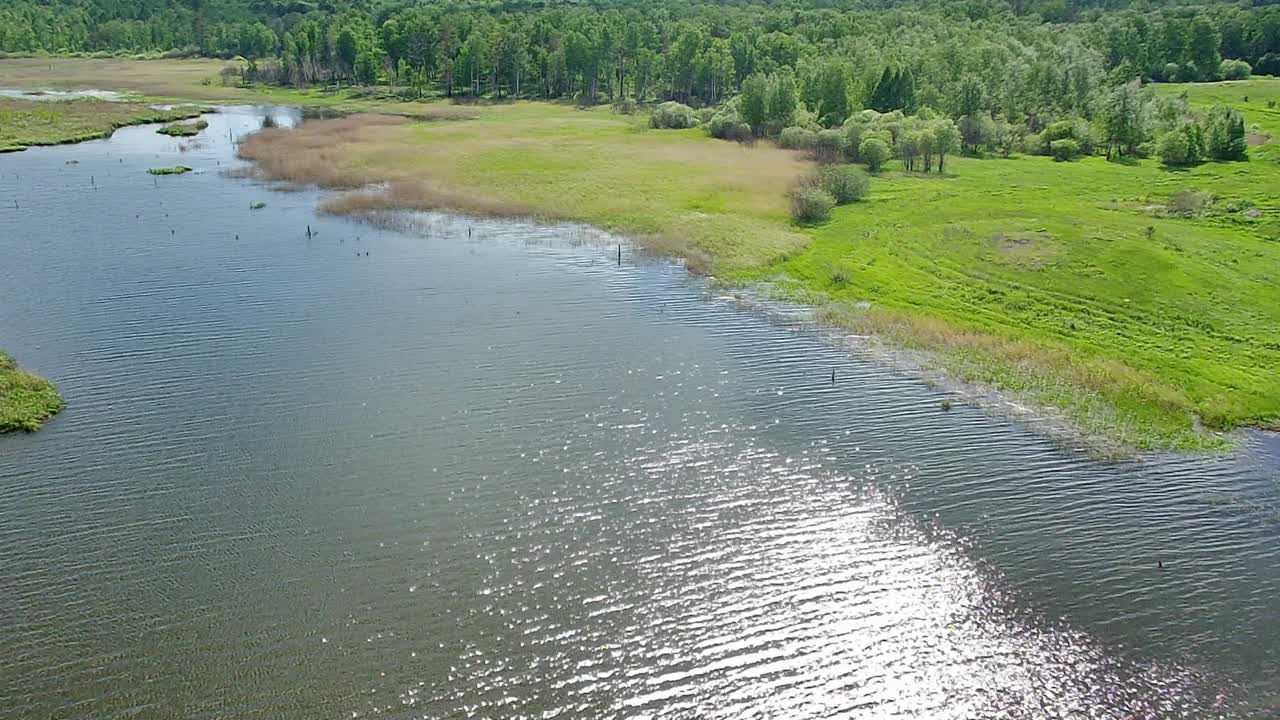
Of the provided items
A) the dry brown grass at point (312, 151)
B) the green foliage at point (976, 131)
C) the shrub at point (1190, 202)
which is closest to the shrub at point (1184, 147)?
the green foliage at point (976, 131)

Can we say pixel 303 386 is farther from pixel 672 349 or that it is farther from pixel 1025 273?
pixel 1025 273

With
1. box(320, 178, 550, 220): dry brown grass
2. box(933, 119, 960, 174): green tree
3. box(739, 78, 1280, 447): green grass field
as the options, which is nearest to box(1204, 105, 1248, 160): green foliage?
box(739, 78, 1280, 447): green grass field

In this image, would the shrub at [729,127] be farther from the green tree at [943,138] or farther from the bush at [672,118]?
the green tree at [943,138]

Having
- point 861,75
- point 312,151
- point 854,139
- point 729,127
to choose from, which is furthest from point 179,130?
point 861,75

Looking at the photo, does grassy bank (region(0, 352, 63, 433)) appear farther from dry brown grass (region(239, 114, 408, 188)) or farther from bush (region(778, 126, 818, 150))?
bush (region(778, 126, 818, 150))

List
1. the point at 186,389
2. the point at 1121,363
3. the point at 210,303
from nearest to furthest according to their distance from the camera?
the point at 186,389, the point at 1121,363, the point at 210,303

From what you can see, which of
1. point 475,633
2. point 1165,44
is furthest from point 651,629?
point 1165,44
